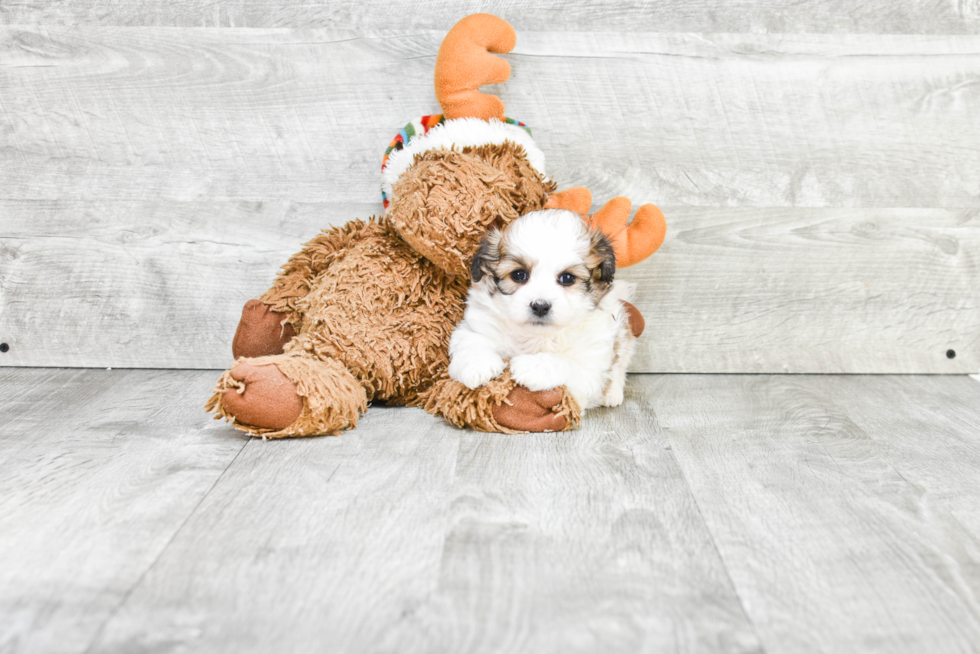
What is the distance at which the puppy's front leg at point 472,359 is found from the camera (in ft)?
4.31

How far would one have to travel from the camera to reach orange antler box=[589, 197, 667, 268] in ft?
4.59

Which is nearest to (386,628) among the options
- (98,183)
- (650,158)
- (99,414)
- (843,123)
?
(99,414)

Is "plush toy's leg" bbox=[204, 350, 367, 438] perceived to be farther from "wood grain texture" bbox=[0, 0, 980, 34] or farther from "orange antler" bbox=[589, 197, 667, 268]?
"wood grain texture" bbox=[0, 0, 980, 34]

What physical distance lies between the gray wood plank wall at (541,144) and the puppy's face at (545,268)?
41cm

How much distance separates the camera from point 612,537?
3.18 feet

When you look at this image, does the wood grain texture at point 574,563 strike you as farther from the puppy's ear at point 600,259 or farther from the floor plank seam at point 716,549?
the puppy's ear at point 600,259

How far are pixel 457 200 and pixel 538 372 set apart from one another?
1.06 feet

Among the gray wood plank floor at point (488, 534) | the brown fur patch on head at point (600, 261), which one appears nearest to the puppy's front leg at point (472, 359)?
the gray wood plank floor at point (488, 534)

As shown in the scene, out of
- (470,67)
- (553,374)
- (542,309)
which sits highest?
(470,67)

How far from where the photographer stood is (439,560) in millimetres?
907

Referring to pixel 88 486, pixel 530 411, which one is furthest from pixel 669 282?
pixel 88 486

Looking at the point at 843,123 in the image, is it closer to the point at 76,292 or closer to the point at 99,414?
the point at 99,414

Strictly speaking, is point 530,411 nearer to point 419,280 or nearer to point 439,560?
point 419,280

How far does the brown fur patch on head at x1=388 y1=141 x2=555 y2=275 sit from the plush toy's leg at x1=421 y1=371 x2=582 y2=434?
8.9 inches
